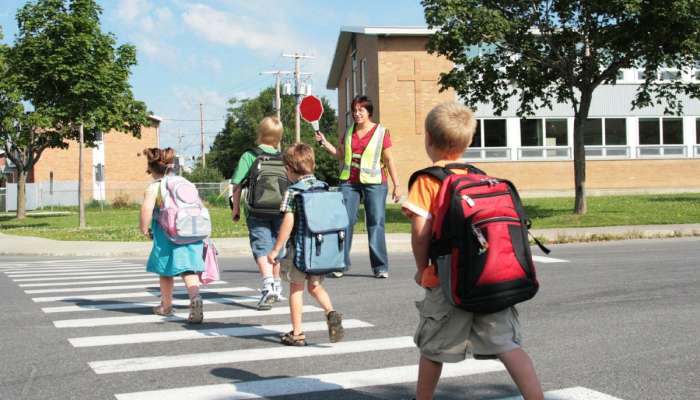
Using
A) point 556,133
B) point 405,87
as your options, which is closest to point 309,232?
point 405,87

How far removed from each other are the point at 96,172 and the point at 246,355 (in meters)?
63.4

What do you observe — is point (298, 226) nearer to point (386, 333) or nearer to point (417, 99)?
point (386, 333)

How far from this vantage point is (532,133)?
128 ft

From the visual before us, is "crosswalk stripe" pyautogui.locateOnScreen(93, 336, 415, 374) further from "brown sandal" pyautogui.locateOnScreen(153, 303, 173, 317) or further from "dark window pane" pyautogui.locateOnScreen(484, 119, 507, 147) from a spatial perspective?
"dark window pane" pyautogui.locateOnScreen(484, 119, 507, 147)

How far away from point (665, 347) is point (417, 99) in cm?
3200

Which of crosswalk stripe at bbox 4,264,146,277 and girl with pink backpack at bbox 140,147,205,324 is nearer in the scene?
girl with pink backpack at bbox 140,147,205,324

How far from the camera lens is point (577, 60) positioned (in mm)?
22938

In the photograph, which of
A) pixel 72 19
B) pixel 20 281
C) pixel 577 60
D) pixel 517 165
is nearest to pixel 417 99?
pixel 517 165

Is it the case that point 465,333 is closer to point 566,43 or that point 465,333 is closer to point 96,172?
point 566,43

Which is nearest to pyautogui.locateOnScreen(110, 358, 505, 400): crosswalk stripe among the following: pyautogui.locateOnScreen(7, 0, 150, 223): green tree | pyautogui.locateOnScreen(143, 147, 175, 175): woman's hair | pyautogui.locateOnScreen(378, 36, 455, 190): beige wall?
pyautogui.locateOnScreen(143, 147, 175, 175): woman's hair

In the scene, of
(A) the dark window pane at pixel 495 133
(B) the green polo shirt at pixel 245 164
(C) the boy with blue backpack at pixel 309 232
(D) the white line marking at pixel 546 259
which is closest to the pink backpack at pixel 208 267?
(B) the green polo shirt at pixel 245 164

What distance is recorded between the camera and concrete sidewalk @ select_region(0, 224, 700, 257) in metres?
15.5

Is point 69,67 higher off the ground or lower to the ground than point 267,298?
higher

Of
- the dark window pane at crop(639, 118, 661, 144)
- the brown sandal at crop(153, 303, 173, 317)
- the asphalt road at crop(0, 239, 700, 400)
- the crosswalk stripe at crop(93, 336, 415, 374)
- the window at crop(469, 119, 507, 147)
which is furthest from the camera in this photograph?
the dark window pane at crop(639, 118, 661, 144)
